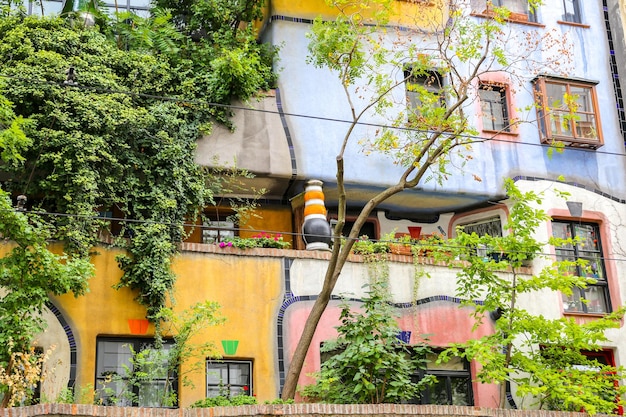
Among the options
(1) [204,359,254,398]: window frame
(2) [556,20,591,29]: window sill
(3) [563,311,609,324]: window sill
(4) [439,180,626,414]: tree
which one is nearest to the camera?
(4) [439,180,626,414]: tree

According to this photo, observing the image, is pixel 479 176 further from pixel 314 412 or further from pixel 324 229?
pixel 314 412

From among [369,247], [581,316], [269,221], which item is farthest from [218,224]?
[581,316]

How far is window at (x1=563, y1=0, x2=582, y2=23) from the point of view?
21.2 metres

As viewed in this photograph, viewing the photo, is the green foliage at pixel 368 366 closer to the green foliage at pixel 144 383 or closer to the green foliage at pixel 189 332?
the green foliage at pixel 189 332

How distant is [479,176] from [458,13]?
379cm

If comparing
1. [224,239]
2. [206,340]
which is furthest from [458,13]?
[206,340]

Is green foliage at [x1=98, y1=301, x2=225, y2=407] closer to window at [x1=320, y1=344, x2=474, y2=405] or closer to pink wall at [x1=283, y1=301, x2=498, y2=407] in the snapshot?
pink wall at [x1=283, y1=301, x2=498, y2=407]

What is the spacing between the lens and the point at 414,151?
15844mm

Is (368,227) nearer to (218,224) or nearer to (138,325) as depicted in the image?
(218,224)

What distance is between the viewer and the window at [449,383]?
1700 centimetres

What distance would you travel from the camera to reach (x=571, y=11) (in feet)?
69.8

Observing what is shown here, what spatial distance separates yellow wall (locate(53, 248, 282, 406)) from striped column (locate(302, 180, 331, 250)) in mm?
→ 955

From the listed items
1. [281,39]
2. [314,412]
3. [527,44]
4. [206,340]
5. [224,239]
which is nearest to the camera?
[314,412]

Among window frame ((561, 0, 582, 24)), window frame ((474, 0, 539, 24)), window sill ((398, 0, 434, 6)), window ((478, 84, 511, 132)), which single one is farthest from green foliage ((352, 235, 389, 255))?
window frame ((561, 0, 582, 24))
